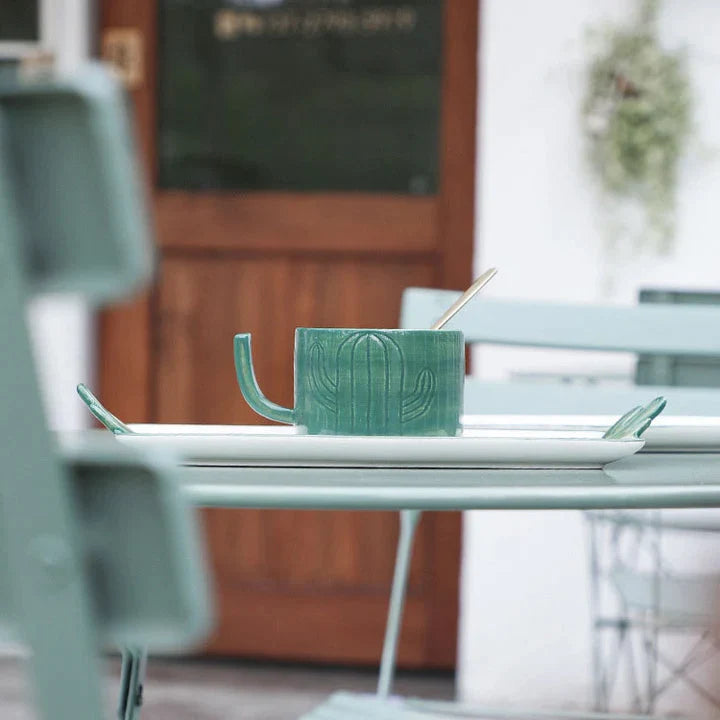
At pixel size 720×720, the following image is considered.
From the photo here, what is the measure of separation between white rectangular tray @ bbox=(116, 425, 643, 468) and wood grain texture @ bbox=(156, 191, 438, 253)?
2.65 meters

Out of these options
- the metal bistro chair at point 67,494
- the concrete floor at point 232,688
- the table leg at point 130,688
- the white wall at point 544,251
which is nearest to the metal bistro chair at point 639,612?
the white wall at point 544,251

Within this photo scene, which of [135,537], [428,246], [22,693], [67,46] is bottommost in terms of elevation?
[22,693]

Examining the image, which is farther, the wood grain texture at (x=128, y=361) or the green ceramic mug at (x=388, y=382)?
the wood grain texture at (x=128, y=361)

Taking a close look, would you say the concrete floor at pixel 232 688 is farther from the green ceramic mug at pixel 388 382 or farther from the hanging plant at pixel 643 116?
the green ceramic mug at pixel 388 382

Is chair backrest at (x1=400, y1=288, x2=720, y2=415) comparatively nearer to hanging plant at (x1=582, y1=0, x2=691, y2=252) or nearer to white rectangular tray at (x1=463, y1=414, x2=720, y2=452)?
white rectangular tray at (x1=463, y1=414, x2=720, y2=452)

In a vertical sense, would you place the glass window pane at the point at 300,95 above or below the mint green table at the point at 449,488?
above

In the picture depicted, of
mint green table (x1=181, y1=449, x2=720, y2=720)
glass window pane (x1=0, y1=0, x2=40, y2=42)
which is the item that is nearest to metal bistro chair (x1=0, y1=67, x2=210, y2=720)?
mint green table (x1=181, y1=449, x2=720, y2=720)

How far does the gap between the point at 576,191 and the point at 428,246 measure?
40 cm

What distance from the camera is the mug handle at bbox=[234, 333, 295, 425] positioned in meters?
1.01

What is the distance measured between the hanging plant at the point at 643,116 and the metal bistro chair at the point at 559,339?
1.58 metres

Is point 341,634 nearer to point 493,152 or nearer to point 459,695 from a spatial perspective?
point 459,695

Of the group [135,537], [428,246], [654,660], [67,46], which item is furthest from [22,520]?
[67,46]

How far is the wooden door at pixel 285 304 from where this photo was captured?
3.53 metres

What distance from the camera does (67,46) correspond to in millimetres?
3611
